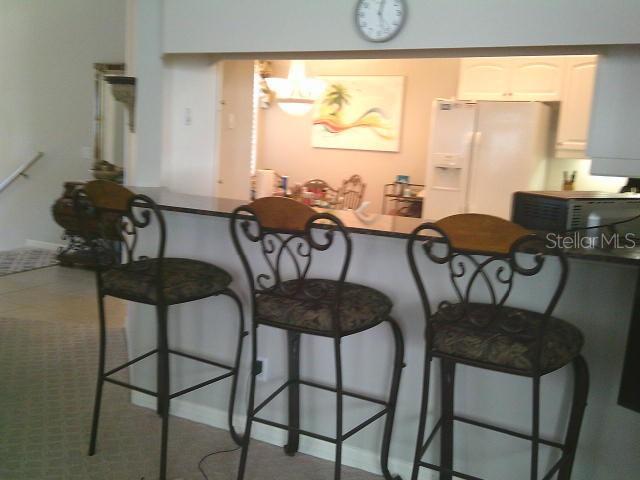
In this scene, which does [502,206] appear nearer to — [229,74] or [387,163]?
[387,163]

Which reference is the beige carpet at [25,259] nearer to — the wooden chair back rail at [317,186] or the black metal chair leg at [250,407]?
the wooden chair back rail at [317,186]

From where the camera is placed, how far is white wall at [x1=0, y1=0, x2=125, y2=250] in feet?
18.2

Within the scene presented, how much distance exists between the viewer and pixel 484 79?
444 centimetres

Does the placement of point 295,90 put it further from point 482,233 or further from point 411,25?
point 482,233

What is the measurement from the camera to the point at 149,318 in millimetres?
2727

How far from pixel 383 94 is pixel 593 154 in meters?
3.62

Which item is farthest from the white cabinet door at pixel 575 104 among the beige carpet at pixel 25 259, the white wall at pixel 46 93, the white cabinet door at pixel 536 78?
the beige carpet at pixel 25 259

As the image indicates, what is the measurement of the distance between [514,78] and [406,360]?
9.67 ft

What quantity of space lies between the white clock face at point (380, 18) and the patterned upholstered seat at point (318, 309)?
113cm

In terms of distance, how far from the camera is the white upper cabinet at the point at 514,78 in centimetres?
421

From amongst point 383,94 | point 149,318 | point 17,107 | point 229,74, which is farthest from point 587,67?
point 17,107

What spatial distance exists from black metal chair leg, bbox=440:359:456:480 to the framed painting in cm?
392

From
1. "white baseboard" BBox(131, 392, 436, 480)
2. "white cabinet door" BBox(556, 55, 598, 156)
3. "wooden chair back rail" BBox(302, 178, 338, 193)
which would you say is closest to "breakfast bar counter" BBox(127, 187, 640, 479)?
"white baseboard" BBox(131, 392, 436, 480)

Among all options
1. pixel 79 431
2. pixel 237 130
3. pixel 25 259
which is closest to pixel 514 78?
pixel 237 130
